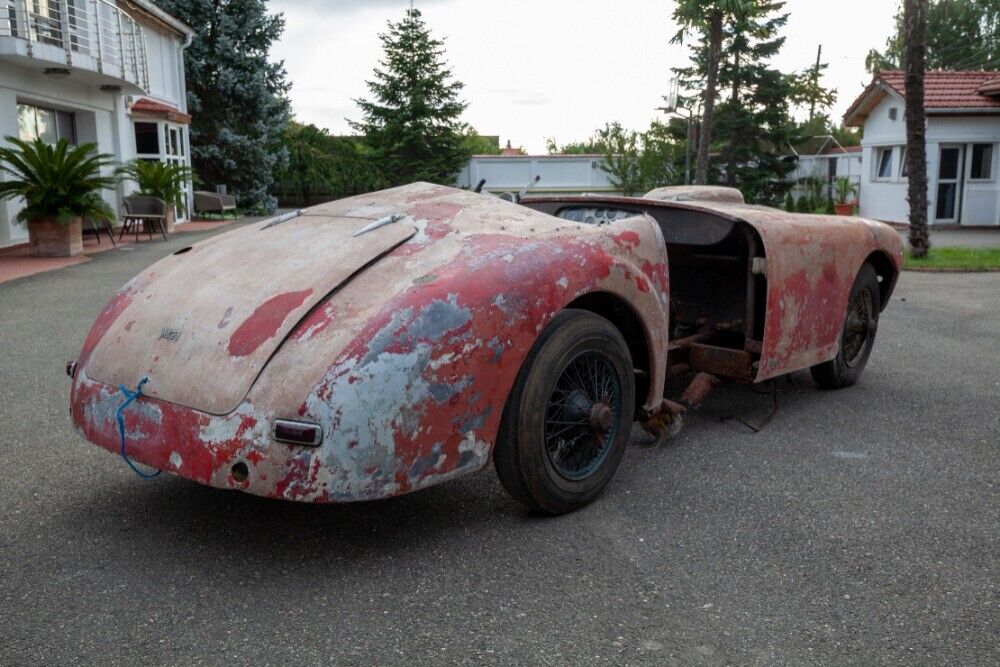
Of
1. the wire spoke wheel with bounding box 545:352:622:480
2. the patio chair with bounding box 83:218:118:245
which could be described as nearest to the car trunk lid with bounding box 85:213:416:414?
the wire spoke wheel with bounding box 545:352:622:480

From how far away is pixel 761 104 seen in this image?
102ft

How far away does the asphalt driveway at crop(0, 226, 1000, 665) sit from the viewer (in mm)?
2484

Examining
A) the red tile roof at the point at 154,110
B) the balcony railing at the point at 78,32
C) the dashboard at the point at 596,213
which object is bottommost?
the dashboard at the point at 596,213

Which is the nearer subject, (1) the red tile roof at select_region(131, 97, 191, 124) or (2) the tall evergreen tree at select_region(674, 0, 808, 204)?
(1) the red tile roof at select_region(131, 97, 191, 124)

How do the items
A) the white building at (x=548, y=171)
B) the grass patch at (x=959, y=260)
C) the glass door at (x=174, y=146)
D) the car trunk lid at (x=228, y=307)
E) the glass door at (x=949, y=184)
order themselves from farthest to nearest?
the white building at (x=548, y=171)
the glass door at (x=174, y=146)
the glass door at (x=949, y=184)
the grass patch at (x=959, y=260)
the car trunk lid at (x=228, y=307)

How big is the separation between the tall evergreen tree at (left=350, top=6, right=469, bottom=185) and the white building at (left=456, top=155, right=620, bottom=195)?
4.36 ft

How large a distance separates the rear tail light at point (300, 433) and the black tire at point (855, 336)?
3.58m

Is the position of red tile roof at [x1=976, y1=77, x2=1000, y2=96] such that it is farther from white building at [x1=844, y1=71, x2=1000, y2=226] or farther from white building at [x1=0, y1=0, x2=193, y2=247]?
white building at [x1=0, y1=0, x2=193, y2=247]

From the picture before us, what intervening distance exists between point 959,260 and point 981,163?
10.6m

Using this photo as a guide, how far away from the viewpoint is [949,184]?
898 inches

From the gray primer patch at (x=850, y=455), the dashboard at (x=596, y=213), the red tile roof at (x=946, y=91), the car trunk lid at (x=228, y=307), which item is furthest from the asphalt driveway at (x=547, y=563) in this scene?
the red tile roof at (x=946, y=91)

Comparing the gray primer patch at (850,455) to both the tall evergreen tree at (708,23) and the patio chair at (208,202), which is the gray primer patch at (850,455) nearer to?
the tall evergreen tree at (708,23)

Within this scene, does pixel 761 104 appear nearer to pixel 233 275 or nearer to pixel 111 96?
pixel 111 96

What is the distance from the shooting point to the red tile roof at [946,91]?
2192 cm
